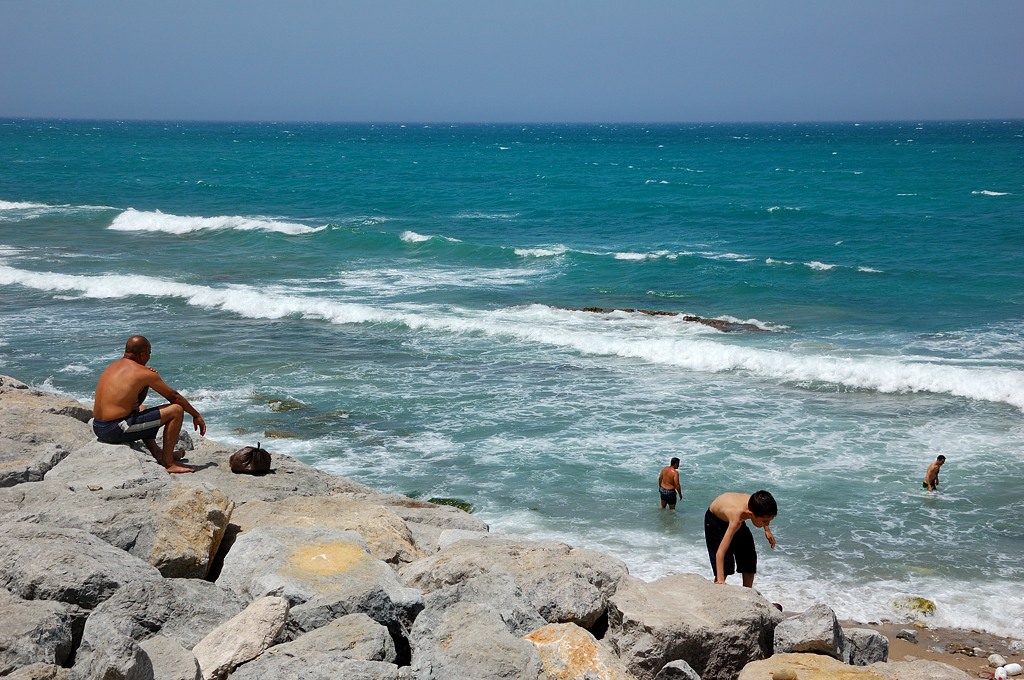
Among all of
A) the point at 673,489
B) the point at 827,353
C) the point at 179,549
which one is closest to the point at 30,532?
the point at 179,549

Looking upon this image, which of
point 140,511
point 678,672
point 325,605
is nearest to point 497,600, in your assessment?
point 325,605

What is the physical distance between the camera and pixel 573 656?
5859 mm

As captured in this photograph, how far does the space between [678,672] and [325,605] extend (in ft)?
7.27

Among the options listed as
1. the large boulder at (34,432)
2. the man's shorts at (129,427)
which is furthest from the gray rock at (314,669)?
the man's shorts at (129,427)

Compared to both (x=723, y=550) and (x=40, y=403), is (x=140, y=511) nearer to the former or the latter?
(x=723, y=550)

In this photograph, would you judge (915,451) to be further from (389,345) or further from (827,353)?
(389,345)

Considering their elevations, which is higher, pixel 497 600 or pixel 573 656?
pixel 497 600

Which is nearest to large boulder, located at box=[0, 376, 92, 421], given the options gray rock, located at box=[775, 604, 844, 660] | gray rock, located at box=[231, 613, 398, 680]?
gray rock, located at box=[231, 613, 398, 680]

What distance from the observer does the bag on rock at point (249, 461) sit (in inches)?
401

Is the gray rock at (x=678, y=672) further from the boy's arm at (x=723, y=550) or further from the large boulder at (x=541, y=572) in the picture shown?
the boy's arm at (x=723, y=550)

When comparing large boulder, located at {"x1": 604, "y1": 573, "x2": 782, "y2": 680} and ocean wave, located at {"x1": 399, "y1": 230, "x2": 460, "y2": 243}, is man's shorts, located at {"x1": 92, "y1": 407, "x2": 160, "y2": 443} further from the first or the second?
ocean wave, located at {"x1": 399, "y1": 230, "x2": 460, "y2": 243}

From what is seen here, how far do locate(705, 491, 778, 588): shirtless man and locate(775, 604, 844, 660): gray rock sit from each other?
38.5 inches

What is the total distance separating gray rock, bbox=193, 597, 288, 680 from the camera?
554cm

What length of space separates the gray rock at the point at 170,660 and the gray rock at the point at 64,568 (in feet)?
2.63
